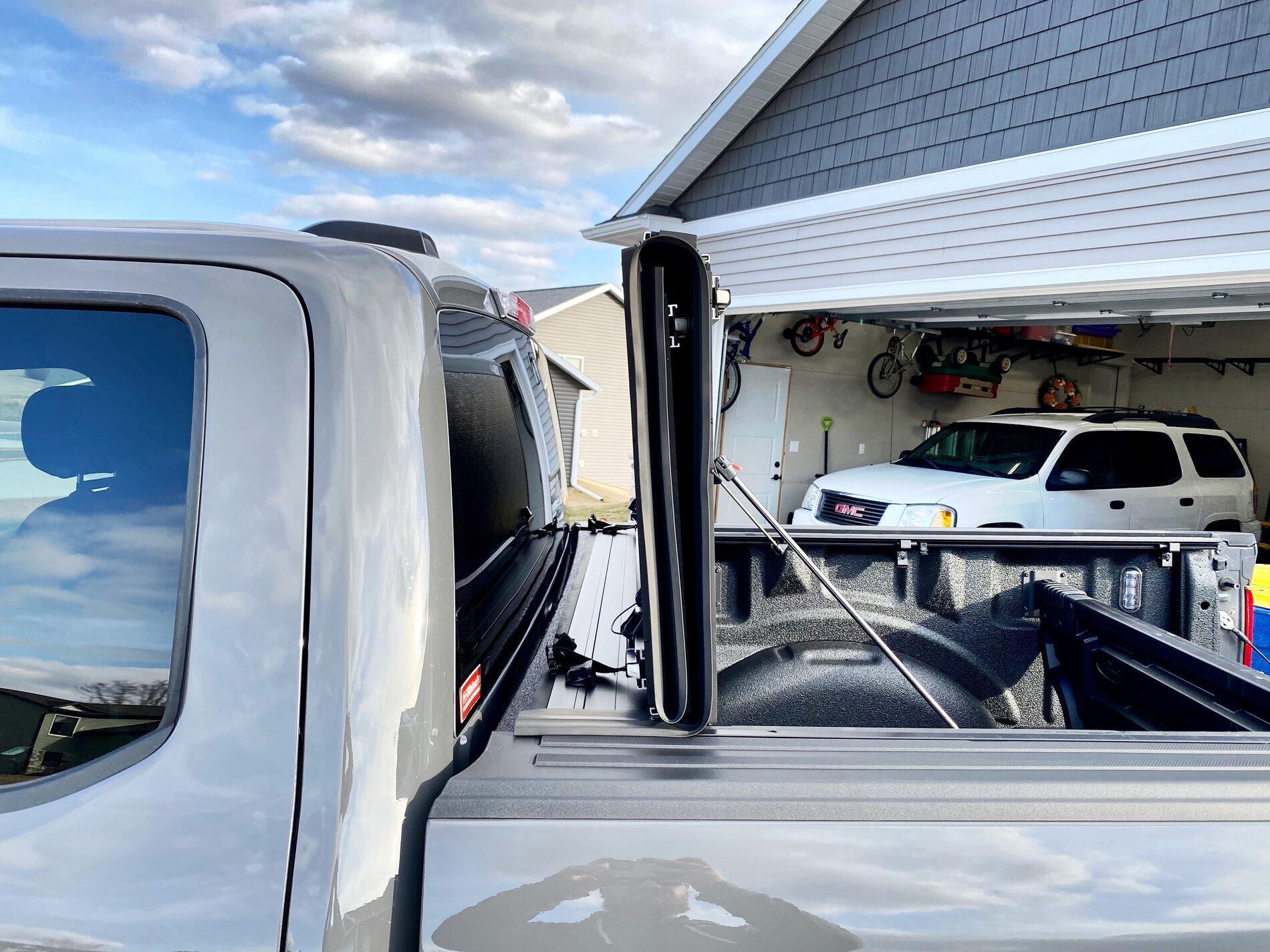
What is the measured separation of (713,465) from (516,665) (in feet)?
1.69

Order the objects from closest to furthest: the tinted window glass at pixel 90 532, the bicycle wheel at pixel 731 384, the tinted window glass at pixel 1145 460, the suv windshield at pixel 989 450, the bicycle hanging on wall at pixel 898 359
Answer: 1. the tinted window glass at pixel 90 532
2. the suv windshield at pixel 989 450
3. the tinted window glass at pixel 1145 460
4. the bicycle wheel at pixel 731 384
5. the bicycle hanging on wall at pixel 898 359

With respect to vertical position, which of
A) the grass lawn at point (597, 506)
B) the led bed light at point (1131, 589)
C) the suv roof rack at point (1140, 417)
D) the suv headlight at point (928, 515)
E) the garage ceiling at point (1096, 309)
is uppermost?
the garage ceiling at point (1096, 309)

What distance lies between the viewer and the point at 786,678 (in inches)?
94.1

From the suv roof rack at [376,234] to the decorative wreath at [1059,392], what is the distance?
16.3m

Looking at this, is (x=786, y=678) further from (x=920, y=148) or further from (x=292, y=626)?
(x=920, y=148)

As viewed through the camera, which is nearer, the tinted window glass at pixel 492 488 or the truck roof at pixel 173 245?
the truck roof at pixel 173 245

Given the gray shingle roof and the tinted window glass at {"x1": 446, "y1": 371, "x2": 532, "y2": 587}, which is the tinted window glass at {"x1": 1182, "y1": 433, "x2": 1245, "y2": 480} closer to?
the tinted window glass at {"x1": 446, "y1": 371, "x2": 532, "y2": 587}

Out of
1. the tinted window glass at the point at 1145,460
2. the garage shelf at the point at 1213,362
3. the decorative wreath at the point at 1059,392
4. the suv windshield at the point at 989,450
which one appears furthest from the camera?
the decorative wreath at the point at 1059,392

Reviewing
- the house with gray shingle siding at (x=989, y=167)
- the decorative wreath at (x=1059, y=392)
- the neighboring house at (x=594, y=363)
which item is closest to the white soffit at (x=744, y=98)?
the house with gray shingle siding at (x=989, y=167)

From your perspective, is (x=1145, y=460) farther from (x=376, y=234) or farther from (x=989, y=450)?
(x=376, y=234)

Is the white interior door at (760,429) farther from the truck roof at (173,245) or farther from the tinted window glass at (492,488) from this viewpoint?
the truck roof at (173,245)

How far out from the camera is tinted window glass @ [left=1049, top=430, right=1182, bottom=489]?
8.65 meters

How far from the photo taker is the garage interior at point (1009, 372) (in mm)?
10398

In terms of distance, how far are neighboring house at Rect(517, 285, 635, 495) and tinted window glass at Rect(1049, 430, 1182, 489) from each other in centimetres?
1496
